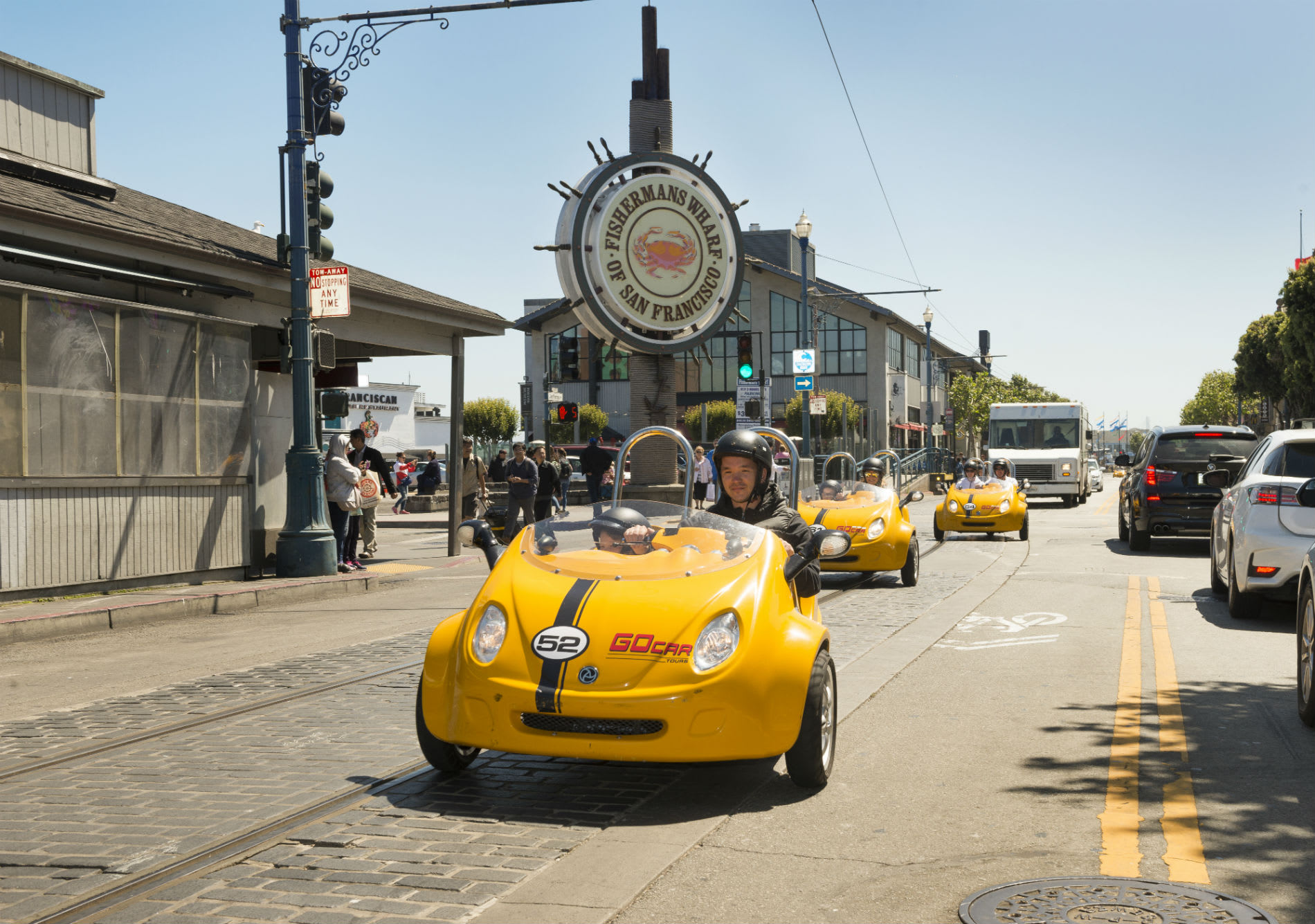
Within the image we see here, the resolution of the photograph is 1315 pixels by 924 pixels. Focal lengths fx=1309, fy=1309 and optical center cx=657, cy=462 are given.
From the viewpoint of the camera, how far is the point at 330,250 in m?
15.6

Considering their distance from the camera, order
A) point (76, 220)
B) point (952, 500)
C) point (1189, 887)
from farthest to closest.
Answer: point (952, 500) < point (76, 220) < point (1189, 887)

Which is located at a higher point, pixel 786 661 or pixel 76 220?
pixel 76 220

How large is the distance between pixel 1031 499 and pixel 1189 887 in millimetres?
39192

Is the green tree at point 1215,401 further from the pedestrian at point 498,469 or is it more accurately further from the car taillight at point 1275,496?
the car taillight at point 1275,496

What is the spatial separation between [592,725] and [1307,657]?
4.07 meters

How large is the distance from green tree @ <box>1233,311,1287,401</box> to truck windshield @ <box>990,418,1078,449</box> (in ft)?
84.8

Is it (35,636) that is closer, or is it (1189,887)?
(1189,887)

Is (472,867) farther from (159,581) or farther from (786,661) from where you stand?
(159,581)

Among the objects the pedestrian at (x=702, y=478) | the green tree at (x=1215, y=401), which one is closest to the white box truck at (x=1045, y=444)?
the pedestrian at (x=702, y=478)

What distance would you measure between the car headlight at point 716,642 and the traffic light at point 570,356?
1556 centimetres

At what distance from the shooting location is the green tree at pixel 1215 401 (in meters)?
130

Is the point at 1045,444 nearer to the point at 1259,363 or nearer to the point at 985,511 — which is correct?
the point at 985,511

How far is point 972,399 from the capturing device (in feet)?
308

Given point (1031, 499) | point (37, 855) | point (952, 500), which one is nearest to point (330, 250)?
point (952, 500)
